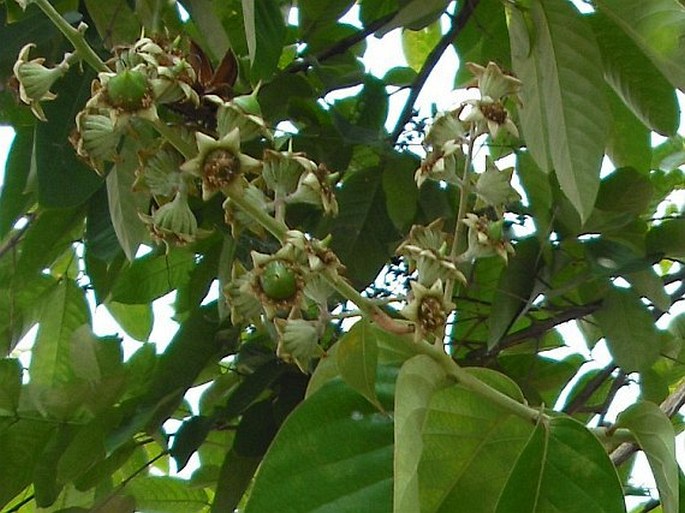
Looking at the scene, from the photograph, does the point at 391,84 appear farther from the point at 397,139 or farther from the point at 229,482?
the point at 229,482

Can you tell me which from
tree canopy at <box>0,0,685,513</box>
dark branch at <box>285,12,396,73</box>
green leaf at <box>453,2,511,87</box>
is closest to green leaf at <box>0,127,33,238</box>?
tree canopy at <box>0,0,685,513</box>

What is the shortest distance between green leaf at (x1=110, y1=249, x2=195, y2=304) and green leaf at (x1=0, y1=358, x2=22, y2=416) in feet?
0.44

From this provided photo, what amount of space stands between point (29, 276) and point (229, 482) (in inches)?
9.5

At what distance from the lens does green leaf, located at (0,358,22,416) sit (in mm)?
752

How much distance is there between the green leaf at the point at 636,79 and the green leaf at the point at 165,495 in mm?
463

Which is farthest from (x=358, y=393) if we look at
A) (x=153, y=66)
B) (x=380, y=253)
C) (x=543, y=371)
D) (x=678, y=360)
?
(x=678, y=360)

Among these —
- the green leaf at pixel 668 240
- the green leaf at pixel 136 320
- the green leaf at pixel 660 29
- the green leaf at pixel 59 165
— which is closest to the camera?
the green leaf at pixel 660 29

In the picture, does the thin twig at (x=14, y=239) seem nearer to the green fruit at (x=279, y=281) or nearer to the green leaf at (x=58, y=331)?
the green leaf at (x=58, y=331)

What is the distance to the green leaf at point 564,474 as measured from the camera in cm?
46

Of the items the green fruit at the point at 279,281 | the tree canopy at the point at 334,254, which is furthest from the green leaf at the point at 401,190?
the green fruit at the point at 279,281

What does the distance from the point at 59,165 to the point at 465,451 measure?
34 cm

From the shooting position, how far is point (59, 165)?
27.4 inches

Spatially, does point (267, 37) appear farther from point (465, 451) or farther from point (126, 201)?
point (465, 451)

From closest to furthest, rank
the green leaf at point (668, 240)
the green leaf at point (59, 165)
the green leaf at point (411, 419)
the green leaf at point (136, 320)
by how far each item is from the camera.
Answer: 1. the green leaf at point (411, 419)
2. the green leaf at point (59, 165)
3. the green leaf at point (668, 240)
4. the green leaf at point (136, 320)
